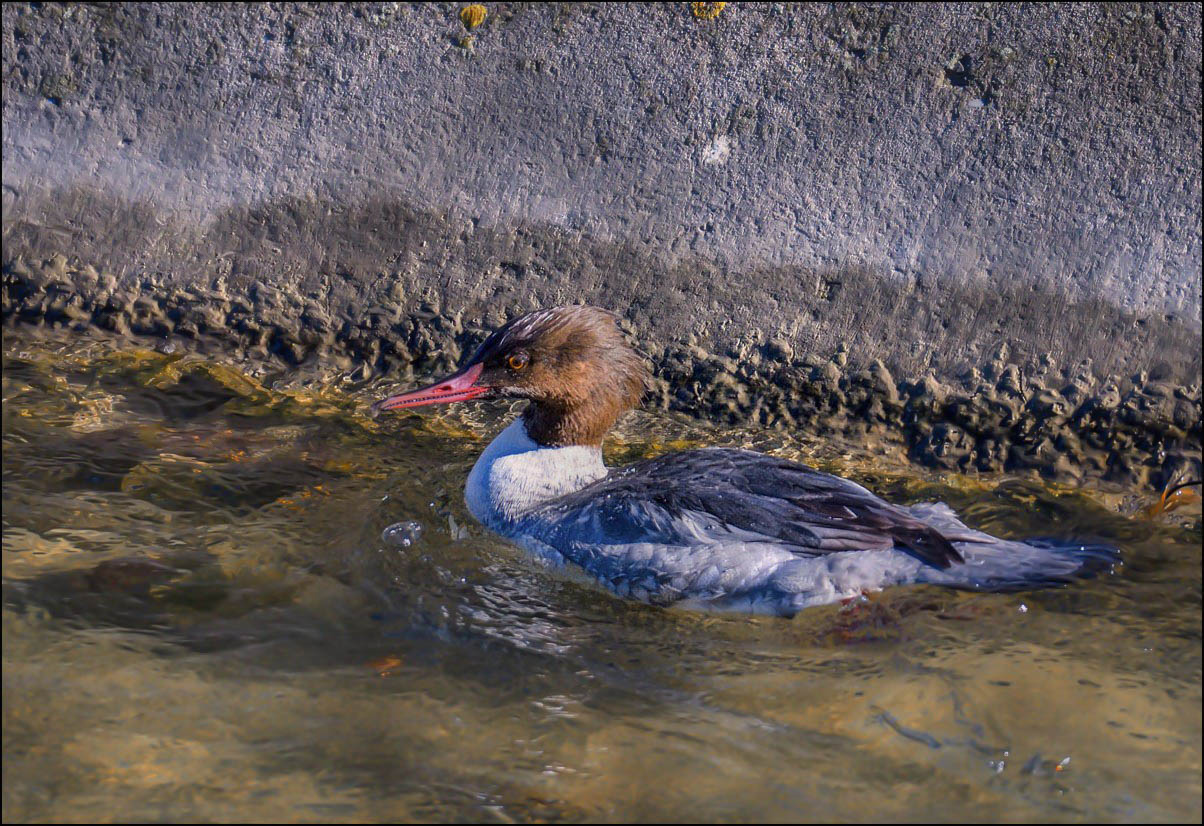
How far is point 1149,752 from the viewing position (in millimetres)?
3283

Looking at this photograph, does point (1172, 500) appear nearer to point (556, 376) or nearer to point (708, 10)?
point (556, 376)

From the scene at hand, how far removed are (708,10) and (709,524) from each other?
8.09 feet

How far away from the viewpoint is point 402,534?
430cm

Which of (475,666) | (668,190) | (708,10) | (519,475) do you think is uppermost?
(708,10)

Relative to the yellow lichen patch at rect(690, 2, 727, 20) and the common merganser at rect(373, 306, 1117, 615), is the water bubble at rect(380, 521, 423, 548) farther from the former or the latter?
the yellow lichen patch at rect(690, 2, 727, 20)

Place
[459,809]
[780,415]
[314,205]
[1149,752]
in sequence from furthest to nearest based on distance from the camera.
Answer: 1. [314,205]
2. [780,415]
3. [1149,752]
4. [459,809]

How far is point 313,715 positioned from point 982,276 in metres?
3.04

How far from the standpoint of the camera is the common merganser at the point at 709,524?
3.92 meters

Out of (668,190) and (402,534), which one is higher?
(668,190)

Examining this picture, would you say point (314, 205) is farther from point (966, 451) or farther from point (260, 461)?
point (966, 451)

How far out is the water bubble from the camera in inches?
167

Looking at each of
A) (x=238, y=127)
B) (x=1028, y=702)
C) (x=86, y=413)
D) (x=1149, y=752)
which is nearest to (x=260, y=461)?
(x=86, y=413)

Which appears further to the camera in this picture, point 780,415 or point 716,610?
point 780,415

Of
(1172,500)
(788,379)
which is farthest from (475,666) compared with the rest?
(1172,500)
